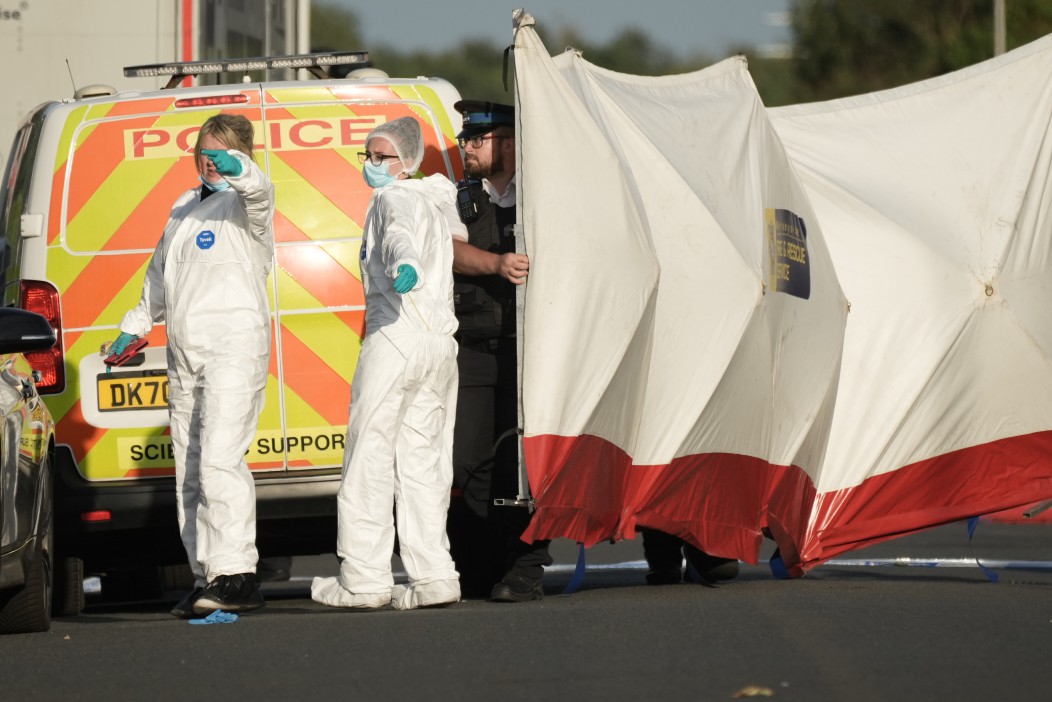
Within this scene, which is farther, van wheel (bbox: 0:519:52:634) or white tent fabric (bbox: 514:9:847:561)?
white tent fabric (bbox: 514:9:847:561)

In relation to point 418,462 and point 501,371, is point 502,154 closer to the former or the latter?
point 501,371

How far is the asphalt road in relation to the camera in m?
5.71

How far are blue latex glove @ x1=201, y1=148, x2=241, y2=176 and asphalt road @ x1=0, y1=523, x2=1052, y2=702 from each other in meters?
1.69

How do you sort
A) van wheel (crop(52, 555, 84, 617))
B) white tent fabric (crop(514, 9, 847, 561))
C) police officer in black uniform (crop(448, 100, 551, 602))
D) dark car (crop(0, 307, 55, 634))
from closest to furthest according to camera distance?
dark car (crop(0, 307, 55, 634)) < white tent fabric (crop(514, 9, 847, 561)) < police officer in black uniform (crop(448, 100, 551, 602)) < van wheel (crop(52, 555, 84, 617))

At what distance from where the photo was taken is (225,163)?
7289 millimetres

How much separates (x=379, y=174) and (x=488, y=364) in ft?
3.35

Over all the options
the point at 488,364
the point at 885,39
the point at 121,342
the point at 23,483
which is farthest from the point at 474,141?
the point at 885,39

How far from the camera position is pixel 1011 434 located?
29.9 ft

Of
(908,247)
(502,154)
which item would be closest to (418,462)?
(502,154)

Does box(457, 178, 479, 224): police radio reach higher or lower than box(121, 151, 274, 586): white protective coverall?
higher

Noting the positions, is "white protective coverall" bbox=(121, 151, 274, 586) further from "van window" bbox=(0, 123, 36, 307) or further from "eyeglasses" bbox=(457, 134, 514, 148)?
"eyeglasses" bbox=(457, 134, 514, 148)

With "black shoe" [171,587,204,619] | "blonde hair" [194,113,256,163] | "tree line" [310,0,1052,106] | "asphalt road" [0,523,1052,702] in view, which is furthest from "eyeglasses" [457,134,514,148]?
"tree line" [310,0,1052,106]

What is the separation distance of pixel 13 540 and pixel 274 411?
4.78 feet

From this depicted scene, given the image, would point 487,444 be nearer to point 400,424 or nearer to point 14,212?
point 400,424
